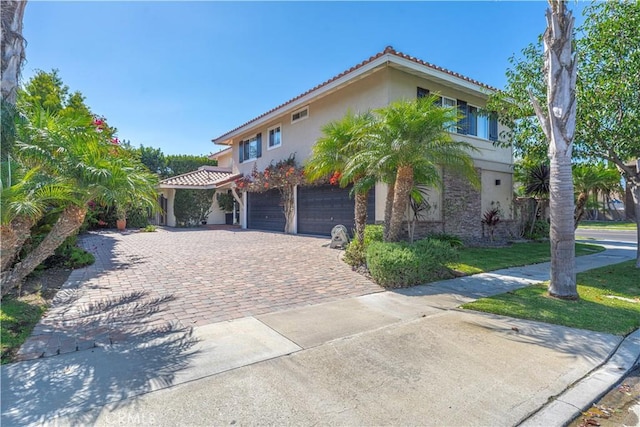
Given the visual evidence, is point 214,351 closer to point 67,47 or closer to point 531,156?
point 67,47

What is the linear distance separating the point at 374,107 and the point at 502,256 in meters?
7.50

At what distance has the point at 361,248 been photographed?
32.5 ft

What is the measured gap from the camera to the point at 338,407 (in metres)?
3.00

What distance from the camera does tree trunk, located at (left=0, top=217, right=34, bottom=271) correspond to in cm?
462

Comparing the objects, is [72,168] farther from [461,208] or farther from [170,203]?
[170,203]

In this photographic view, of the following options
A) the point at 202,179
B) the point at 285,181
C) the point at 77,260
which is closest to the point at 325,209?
the point at 285,181

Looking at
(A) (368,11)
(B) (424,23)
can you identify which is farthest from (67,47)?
(B) (424,23)

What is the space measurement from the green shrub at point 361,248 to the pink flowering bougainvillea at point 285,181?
6.95 meters

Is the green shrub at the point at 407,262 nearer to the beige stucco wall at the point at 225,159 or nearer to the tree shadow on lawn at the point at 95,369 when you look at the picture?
the tree shadow on lawn at the point at 95,369

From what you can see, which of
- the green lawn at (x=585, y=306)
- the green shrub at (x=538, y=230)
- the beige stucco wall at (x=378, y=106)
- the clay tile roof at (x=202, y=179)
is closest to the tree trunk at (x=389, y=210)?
the beige stucco wall at (x=378, y=106)

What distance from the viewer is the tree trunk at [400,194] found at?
28.5ft

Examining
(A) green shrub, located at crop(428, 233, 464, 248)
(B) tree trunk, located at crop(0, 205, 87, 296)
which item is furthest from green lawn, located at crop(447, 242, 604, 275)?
(B) tree trunk, located at crop(0, 205, 87, 296)

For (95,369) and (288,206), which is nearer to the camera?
(95,369)

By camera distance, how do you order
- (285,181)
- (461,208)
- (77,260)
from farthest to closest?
(285,181), (461,208), (77,260)
